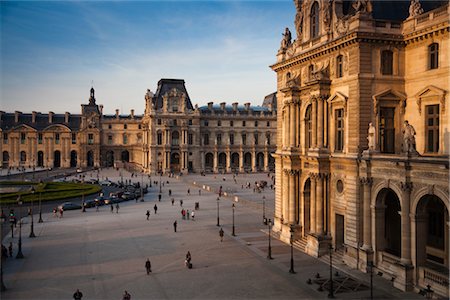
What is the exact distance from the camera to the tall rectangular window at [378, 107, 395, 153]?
102 feet

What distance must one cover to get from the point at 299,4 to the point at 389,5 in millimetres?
8687

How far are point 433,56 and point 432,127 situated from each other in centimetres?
465

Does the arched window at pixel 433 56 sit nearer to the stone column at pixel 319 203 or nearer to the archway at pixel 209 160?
the stone column at pixel 319 203

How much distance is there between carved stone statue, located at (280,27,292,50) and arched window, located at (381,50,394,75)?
41.6 feet

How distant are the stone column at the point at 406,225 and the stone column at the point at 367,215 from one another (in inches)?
123

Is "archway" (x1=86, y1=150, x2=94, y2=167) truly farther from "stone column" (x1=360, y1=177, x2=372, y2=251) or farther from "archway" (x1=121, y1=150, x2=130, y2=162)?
"stone column" (x1=360, y1=177, x2=372, y2=251)

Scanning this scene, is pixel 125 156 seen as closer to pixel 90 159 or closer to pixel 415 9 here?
pixel 90 159

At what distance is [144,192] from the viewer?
75688 millimetres

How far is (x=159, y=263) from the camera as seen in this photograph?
32500mm

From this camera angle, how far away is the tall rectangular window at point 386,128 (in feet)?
102

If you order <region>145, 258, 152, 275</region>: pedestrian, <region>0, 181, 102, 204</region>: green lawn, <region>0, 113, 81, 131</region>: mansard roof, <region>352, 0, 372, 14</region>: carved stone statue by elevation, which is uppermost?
<region>352, 0, 372, 14</region>: carved stone statue

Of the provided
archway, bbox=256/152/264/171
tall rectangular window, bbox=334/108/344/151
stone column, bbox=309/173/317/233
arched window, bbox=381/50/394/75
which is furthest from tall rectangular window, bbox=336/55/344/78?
archway, bbox=256/152/264/171

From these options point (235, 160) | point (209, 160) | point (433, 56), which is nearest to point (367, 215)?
point (433, 56)

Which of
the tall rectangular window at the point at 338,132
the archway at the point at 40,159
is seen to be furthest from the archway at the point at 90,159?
the tall rectangular window at the point at 338,132
